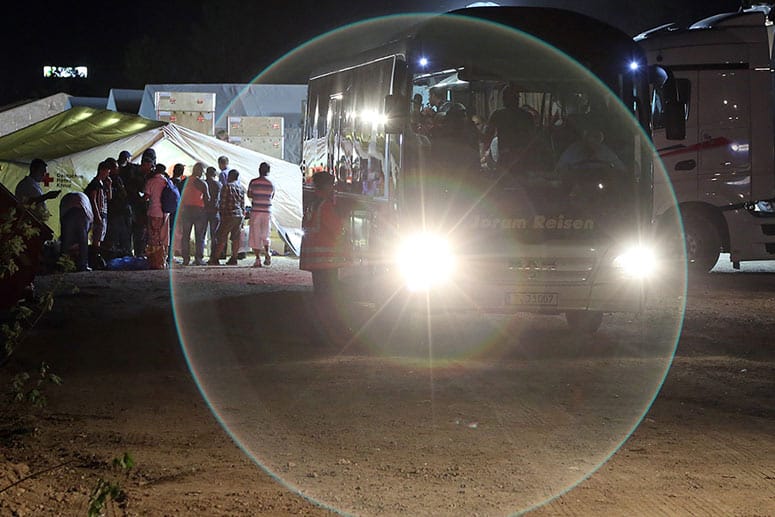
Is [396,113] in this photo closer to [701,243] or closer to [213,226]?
[701,243]

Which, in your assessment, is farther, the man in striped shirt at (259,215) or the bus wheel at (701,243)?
the man in striped shirt at (259,215)

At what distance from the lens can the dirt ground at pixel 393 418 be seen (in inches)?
217

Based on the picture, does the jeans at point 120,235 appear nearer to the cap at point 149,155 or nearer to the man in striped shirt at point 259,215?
the cap at point 149,155

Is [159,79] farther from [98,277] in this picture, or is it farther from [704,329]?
[704,329]

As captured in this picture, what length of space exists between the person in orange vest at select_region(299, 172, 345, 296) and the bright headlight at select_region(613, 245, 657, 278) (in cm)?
320

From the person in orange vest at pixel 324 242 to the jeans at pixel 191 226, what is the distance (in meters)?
7.88

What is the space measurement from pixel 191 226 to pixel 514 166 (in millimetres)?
10591

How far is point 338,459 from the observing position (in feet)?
20.6

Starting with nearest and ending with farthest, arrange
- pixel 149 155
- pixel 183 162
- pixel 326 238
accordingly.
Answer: pixel 326 238 → pixel 149 155 → pixel 183 162

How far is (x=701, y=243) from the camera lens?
1764 centimetres

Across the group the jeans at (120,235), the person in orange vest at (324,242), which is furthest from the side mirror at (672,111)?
the jeans at (120,235)

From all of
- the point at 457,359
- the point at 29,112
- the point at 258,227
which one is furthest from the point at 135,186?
the point at 29,112

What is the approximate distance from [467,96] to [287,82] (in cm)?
2299

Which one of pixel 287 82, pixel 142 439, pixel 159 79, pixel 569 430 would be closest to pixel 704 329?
pixel 569 430
